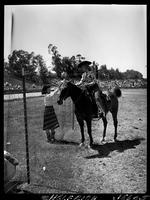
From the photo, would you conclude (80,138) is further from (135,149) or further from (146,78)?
(146,78)

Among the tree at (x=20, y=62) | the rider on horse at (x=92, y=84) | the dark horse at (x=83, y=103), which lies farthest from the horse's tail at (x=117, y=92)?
the tree at (x=20, y=62)

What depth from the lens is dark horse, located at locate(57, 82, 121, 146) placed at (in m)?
3.06

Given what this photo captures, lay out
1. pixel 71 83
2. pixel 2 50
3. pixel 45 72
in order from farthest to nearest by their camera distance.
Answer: pixel 71 83
pixel 45 72
pixel 2 50

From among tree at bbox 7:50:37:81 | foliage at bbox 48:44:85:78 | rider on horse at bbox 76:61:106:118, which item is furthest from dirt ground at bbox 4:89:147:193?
foliage at bbox 48:44:85:78

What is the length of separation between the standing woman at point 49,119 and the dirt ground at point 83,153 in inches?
3.5

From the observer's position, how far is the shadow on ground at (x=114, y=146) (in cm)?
294

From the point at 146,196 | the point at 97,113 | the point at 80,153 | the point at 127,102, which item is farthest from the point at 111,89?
the point at 146,196

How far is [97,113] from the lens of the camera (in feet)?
11.0

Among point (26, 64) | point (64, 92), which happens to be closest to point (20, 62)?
point (26, 64)

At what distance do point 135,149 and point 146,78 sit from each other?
3.70ft

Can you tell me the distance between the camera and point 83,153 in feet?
9.56

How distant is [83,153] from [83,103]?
0.83 metres

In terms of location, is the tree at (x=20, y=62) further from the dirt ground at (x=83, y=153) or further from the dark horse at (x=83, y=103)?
the dark horse at (x=83, y=103)

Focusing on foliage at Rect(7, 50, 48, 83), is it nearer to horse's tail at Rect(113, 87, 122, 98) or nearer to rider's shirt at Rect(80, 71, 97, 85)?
rider's shirt at Rect(80, 71, 97, 85)
